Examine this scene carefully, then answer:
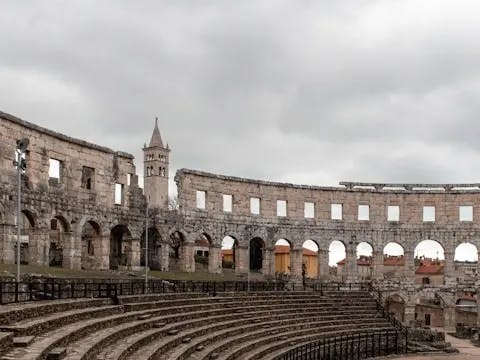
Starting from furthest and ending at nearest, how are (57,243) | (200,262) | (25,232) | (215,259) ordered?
(200,262)
(57,243)
(215,259)
(25,232)

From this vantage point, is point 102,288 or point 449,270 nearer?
point 102,288

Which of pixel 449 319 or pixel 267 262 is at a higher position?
pixel 267 262

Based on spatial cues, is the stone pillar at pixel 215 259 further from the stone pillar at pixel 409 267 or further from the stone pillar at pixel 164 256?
the stone pillar at pixel 409 267

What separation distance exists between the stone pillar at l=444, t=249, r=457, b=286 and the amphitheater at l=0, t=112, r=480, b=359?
10 centimetres

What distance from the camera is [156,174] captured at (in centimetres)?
4278

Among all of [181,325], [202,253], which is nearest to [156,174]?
[181,325]

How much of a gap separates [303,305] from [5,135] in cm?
1575

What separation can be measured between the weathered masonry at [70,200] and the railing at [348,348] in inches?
553

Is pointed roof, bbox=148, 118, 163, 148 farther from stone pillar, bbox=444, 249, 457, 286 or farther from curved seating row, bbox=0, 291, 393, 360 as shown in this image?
stone pillar, bbox=444, 249, 457, 286

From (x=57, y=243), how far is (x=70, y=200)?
12.7 meters

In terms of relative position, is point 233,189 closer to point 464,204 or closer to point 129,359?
point 464,204

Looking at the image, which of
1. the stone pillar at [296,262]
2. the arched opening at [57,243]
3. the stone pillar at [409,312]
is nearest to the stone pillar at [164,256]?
the arched opening at [57,243]

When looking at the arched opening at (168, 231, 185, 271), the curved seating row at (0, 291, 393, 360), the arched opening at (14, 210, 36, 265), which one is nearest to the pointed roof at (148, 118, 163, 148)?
the arched opening at (168, 231, 185, 271)

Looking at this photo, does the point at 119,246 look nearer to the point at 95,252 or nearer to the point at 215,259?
the point at 95,252
